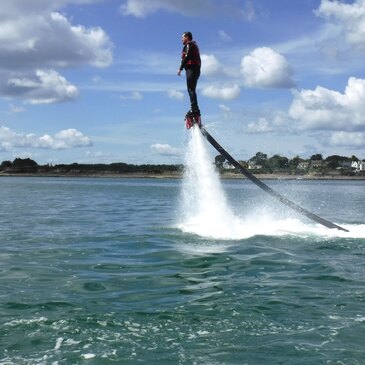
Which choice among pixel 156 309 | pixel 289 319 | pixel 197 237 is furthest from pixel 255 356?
pixel 197 237

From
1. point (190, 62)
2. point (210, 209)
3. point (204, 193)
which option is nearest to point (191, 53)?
point (190, 62)

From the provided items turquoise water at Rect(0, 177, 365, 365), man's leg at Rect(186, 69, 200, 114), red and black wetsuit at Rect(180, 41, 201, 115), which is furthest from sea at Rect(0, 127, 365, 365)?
red and black wetsuit at Rect(180, 41, 201, 115)

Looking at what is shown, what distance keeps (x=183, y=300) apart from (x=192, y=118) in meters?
9.65

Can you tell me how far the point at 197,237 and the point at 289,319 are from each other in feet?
36.2

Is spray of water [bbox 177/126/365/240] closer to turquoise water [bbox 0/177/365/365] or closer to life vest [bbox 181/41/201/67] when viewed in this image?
turquoise water [bbox 0/177/365/365]

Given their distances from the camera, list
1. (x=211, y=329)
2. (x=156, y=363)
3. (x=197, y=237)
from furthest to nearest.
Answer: (x=197, y=237) < (x=211, y=329) < (x=156, y=363)

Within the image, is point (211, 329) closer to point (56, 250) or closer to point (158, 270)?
point (158, 270)

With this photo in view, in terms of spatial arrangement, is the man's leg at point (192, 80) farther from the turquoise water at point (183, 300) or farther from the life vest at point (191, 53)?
the turquoise water at point (183, 300)

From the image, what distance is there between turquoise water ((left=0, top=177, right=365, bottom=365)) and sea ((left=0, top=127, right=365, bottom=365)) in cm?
2

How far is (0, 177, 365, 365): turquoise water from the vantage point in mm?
8242

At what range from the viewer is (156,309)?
10.4 m

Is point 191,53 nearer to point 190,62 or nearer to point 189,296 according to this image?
point 190,62

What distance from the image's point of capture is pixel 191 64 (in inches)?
731

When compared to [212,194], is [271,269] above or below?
below
